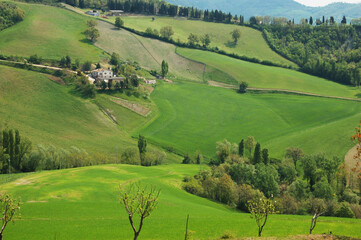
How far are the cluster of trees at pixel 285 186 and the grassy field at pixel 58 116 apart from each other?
106ft

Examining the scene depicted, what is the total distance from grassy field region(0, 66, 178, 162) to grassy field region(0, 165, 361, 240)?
4021cm

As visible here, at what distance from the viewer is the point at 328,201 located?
75250 millimetres

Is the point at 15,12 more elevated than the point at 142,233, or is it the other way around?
the point at 15,12

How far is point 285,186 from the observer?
8606 cm

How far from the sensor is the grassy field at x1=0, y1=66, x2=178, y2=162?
112375mm

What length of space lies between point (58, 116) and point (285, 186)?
81.2 m

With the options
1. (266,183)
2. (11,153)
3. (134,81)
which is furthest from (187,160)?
(134,81)

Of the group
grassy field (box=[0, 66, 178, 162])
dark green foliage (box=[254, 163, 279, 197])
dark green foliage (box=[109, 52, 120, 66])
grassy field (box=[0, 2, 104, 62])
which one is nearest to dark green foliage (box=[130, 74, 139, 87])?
grassy field (box=[0, 66, 178, 162])

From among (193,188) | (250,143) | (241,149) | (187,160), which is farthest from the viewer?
(250,143)

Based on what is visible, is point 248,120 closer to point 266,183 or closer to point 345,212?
point 266,183

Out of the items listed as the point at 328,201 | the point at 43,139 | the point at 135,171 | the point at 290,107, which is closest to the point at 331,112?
the point at 290,107

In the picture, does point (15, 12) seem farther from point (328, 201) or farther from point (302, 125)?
point (328, 201)

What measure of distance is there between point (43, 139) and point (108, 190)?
52.7 m

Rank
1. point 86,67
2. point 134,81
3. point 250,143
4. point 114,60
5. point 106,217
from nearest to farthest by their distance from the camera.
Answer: point 106,217 < point 250,143 < point 134,81 < point 86,67 < point 114,60
